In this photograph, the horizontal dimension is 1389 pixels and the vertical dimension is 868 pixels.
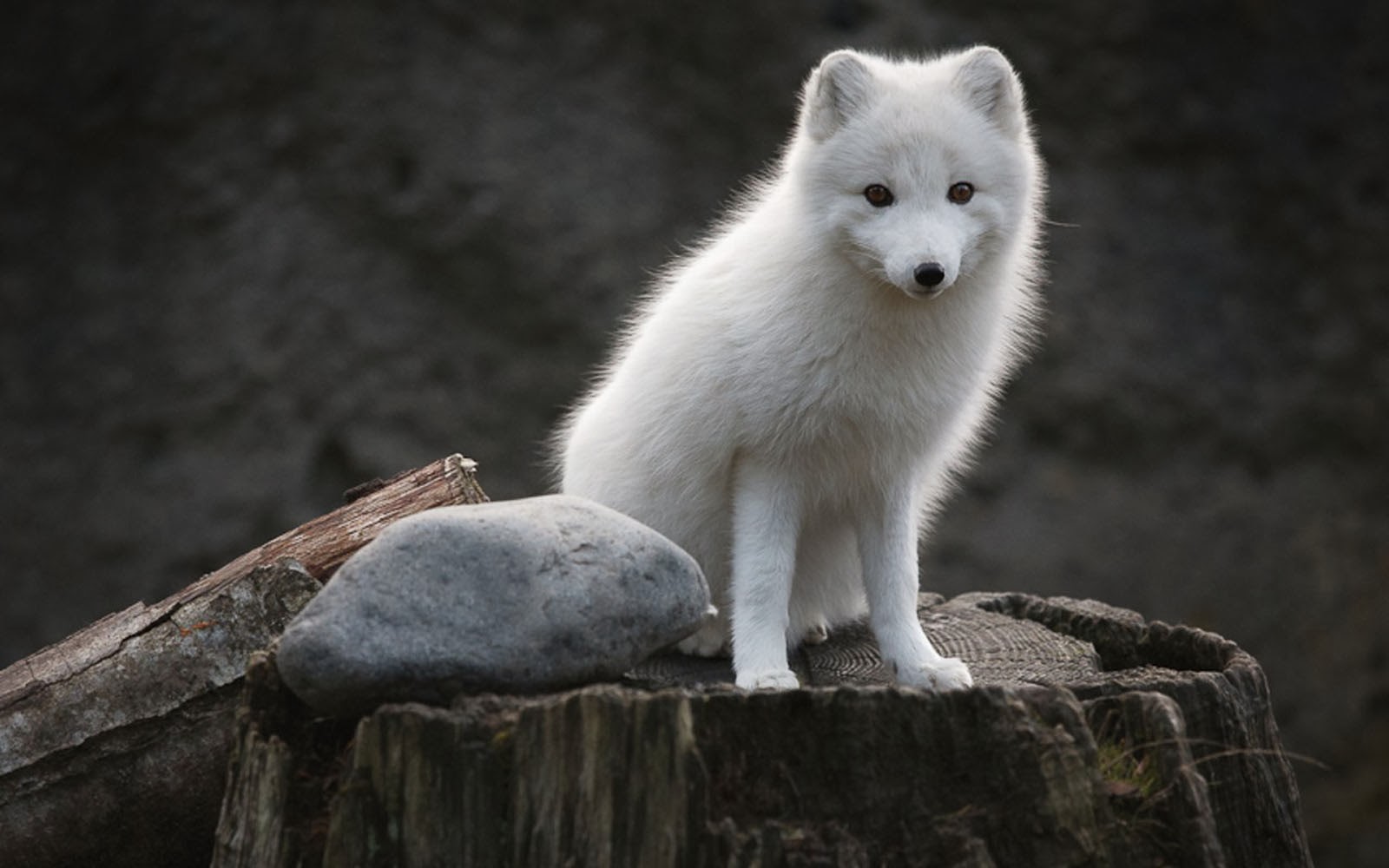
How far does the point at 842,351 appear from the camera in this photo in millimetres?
3434

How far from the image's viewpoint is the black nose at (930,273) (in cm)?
314

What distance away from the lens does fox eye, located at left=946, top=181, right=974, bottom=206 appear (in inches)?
131

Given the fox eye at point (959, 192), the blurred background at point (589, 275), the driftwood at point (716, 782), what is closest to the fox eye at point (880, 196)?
the fox eye at point (959, 192)

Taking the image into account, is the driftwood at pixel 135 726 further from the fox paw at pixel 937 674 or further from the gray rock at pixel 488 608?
the fox paw at pixel 937 674

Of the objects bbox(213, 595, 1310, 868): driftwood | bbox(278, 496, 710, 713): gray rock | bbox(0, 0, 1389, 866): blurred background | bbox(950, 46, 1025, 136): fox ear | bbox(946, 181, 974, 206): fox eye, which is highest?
bbox(0, 0, 1389, 866): blurred background

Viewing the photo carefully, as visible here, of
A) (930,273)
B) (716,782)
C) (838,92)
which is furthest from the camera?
(838,92)

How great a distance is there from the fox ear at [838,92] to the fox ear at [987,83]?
225mm

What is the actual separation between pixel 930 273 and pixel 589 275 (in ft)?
13.3

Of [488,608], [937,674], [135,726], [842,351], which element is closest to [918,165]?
[842,351]

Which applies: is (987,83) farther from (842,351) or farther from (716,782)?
(716,782)

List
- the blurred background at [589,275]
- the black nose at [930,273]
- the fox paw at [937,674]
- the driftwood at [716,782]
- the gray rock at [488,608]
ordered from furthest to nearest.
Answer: the blurred background at [589,275], the fox paw at [937,674], the black nose at [930,273], the gray rock at [488,608], the driftwood at [716,782]

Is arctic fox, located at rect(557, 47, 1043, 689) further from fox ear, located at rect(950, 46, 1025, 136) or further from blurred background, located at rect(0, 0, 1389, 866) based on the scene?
blurred background, located at rect(0, 0, 1389, 866)

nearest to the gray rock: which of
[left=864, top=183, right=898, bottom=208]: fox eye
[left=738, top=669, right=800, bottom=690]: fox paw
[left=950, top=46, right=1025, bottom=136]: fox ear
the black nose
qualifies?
[left=738, top=669, right=800, bottom=690]: fox paw

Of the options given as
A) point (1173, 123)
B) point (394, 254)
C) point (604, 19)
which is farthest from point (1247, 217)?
point (394, 254)
